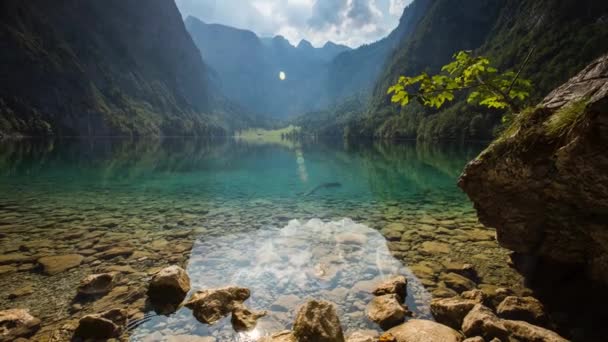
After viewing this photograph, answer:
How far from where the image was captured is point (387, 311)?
6.74 m

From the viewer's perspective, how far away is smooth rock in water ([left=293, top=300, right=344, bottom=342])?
17.7 feet

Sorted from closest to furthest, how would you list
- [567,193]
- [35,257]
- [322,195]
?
[567,193], [35,257], [322,195]

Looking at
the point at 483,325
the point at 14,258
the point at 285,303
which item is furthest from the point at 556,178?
the point at 14,258

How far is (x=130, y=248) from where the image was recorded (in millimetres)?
11070

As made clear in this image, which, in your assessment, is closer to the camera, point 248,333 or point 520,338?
point 520,338

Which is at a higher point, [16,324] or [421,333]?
[421,333]

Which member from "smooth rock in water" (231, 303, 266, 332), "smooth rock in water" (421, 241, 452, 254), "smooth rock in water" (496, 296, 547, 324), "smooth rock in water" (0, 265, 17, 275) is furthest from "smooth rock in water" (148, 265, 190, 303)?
"smooth rock in water" (421, 241, 452, 254)

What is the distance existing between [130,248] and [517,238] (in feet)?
42.8

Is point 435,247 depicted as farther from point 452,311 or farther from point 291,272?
point 291,272

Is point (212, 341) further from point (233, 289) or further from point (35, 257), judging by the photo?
point (35, 257)

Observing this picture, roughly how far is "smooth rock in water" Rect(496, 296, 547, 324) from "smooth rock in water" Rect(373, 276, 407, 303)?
7.00 feet

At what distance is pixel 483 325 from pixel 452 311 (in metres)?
0.91

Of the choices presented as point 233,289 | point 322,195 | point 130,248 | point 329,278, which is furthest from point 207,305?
point 322,195

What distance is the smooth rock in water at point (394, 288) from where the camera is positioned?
305 inches
